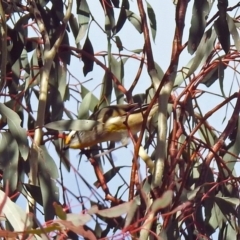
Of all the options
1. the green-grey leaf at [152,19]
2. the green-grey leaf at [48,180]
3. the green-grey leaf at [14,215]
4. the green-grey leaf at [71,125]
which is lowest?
the green-grey leaf at [48,180]

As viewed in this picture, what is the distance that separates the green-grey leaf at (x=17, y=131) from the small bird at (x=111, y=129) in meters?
0.18

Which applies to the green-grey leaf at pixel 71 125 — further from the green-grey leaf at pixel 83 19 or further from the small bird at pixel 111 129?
the green-grey leaf at pixel 83 19

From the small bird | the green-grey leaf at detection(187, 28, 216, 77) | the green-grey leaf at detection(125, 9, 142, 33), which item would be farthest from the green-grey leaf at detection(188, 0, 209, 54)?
the green-grey leaf at detection(125, 9, 142, 33)

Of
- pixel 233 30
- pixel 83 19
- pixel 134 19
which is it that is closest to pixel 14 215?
pixel 233 30

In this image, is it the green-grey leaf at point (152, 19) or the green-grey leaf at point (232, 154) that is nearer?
the green-grey leaf at point (232, 154)

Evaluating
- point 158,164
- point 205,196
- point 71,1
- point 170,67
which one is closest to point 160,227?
point 205,196

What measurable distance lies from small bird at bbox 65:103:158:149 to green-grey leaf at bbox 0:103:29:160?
182mm

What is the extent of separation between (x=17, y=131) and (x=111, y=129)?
0.24 metres

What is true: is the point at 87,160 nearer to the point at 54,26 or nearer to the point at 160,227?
the point at 160,227

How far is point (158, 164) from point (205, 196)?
0.67ft

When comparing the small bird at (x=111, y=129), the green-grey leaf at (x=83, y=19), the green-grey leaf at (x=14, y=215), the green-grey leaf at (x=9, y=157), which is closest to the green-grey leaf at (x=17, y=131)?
the green-grey leaf at (x=9, y=157)

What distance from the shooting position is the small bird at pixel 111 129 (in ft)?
5.39

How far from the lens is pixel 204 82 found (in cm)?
189

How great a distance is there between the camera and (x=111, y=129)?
1647mm
